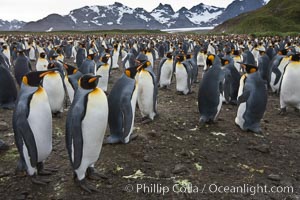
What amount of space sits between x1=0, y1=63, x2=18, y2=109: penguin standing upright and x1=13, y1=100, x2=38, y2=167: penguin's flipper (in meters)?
3.88

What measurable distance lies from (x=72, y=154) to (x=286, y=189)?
2.78m

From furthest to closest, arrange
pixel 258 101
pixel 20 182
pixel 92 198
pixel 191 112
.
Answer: pixel 191 112
pixel 258 101
pixel 20 182
pixel 92 198

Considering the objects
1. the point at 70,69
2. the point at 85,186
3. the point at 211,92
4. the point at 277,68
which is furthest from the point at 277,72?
the point at 85,186

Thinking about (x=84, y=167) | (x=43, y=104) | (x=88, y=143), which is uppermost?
(x=43, y=104)

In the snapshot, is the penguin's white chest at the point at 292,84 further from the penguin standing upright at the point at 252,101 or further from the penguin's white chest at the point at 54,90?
the penguin's white chest at the point at 54,90

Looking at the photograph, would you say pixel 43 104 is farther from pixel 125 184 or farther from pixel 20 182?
pixel 125 184

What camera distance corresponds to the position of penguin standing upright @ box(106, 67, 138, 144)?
189 inches

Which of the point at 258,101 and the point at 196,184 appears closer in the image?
the point at 196,184

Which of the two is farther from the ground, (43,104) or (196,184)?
(43,104)

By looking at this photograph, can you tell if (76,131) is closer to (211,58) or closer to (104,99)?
(104,99)

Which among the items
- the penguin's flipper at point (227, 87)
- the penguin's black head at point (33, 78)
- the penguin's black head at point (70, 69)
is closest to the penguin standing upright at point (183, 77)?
the penguin's flipper at point (227, 87)

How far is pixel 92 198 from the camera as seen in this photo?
357 centimetres

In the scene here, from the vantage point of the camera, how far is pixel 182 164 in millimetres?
4430

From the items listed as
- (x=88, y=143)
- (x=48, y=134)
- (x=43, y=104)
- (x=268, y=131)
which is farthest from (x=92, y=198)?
(x=268, y=131)
